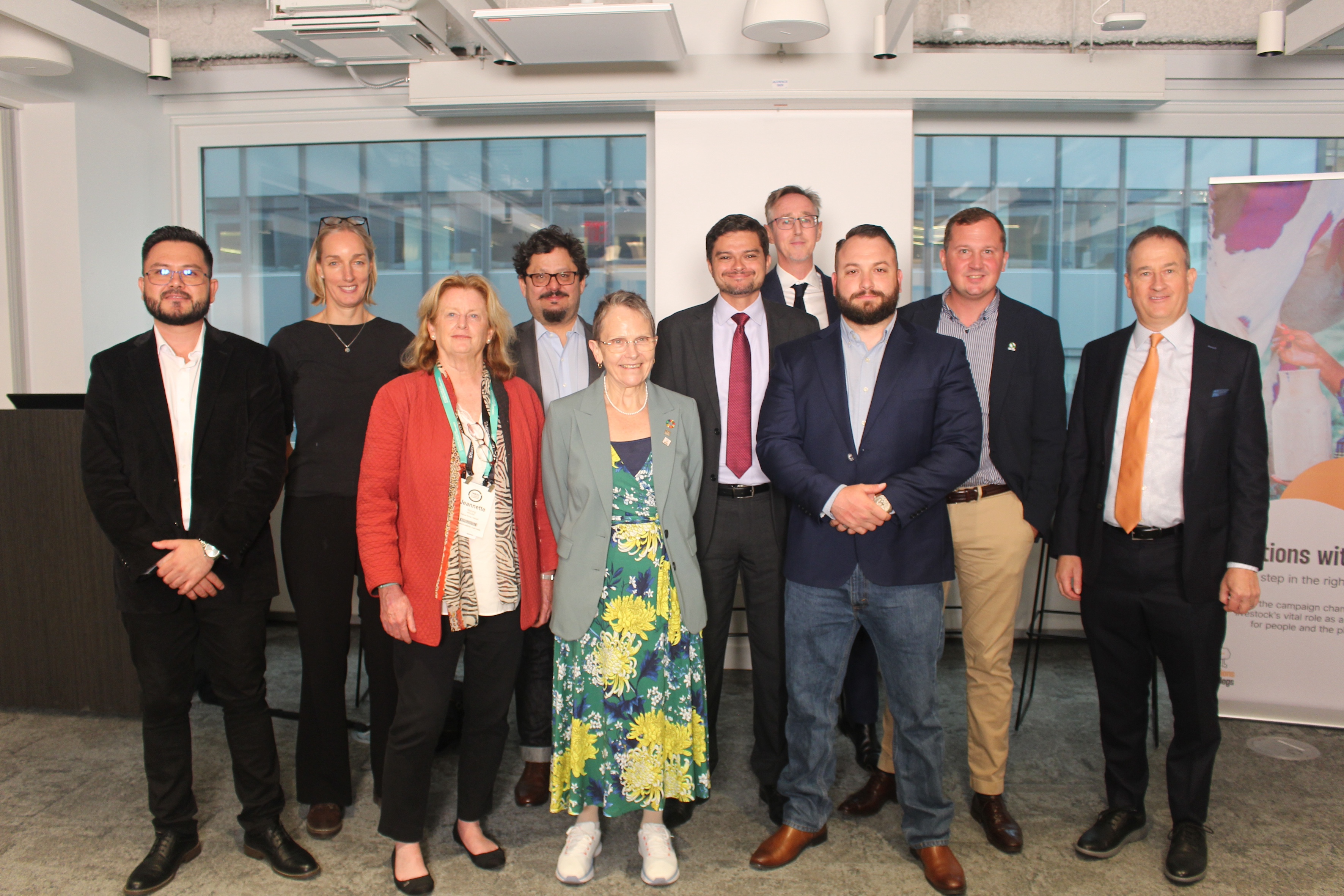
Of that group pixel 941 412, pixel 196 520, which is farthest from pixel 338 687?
pixel 941 412

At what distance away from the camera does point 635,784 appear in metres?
2.38

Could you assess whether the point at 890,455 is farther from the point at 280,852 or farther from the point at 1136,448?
the point at 280,852

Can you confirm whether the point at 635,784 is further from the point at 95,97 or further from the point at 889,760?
the point at 95,97

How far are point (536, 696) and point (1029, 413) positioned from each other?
6.04 feet

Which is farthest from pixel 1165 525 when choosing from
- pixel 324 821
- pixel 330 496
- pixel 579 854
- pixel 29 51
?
pixel 29 51

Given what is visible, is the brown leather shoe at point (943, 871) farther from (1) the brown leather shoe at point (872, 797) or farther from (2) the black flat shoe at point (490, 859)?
(2) the black flat shoe at point (490, 859)

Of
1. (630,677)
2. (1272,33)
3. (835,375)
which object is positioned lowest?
(630,677)

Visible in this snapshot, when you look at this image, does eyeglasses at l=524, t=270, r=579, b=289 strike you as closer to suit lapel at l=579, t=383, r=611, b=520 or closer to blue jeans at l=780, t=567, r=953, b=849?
suit lapel at l=579, t=383, r=611, b=520

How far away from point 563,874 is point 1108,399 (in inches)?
81.6

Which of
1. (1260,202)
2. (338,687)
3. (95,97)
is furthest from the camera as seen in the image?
(95,97)

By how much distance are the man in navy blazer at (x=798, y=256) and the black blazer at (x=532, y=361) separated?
2.23ft

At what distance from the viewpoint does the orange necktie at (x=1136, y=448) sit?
96.6 inches

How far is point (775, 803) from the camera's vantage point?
2.67 metres

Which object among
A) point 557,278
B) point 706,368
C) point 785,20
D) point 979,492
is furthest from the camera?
point 785,20
